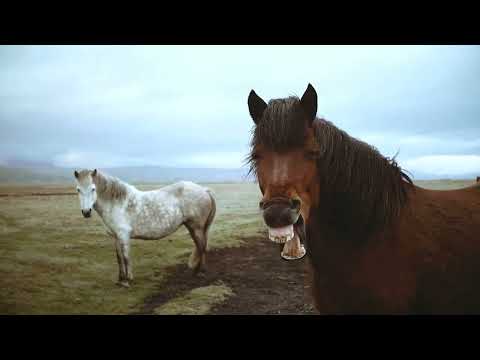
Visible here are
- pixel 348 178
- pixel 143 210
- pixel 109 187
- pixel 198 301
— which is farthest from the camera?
pixel 143 210

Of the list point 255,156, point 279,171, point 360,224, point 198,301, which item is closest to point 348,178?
point 360,224

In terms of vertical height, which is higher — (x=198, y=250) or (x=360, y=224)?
(x=360, y=224)

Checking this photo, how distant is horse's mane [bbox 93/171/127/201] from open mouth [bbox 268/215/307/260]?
98.9 inches

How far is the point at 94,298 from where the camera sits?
10.8 feet

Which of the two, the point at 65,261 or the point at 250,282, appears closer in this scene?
the point at 65,261

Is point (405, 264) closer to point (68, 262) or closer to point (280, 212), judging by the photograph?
point (280, 212)

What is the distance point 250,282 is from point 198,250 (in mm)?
738

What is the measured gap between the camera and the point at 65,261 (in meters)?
3.39

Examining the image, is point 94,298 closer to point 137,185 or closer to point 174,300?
point 174,300

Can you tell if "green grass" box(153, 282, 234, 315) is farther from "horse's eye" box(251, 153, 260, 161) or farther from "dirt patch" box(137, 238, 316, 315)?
"horse's eye" box(251, 153, 260, 161)
